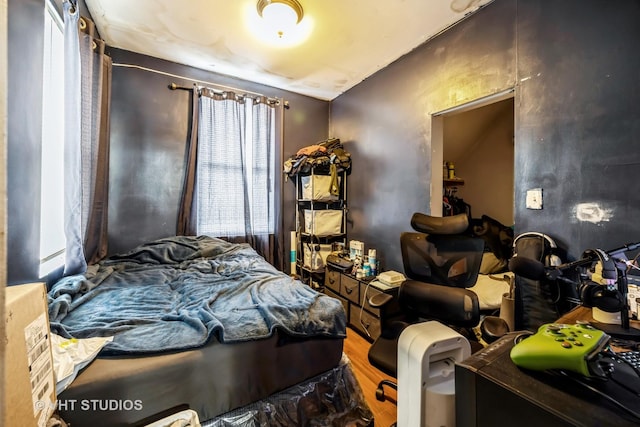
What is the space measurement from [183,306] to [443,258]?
4.91 ft

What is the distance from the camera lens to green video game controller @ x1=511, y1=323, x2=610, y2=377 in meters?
0.48

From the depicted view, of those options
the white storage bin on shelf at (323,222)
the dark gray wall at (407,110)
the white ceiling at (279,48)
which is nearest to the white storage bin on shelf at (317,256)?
the white storage bin on shelf at (323,222)

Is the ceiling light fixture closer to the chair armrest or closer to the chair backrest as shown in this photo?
the chair backrest

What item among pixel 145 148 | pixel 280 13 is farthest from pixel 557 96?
pixel 145 148

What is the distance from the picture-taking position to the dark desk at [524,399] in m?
0.41

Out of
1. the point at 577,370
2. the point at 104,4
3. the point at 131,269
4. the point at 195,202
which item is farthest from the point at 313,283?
the point at 104,4

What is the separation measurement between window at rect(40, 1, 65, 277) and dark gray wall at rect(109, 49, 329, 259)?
2.39 feet

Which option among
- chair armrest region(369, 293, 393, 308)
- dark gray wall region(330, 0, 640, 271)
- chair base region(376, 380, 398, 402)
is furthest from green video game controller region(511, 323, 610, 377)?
chair base region(376, 380, 398, 402)

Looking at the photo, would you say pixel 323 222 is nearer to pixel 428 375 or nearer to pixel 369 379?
pixel 369 379

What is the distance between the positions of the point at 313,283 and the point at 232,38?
2744mm

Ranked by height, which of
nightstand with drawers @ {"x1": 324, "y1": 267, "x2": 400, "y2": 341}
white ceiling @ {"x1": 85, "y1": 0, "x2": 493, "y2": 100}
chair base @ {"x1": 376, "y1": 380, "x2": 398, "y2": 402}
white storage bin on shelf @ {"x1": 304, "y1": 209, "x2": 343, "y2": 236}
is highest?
white ceiling @ {"x1": 85, "y1": 0, "x2": 493, "y2": 100}

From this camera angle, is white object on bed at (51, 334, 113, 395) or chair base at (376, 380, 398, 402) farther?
chair base at (376, 380, 398, 402)

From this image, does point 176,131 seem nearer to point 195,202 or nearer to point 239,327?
point 195,202

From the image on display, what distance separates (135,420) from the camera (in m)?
0.91
